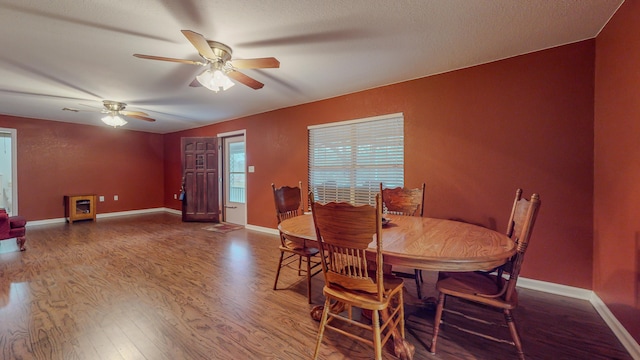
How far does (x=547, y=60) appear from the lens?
2.40 meters

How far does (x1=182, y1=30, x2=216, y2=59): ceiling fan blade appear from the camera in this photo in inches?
67.6

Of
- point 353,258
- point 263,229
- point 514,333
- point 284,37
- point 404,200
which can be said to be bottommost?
point 263,229

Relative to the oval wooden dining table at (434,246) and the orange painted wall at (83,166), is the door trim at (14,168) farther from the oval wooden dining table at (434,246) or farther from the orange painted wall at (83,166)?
the oval wooden dining table at (434,246)

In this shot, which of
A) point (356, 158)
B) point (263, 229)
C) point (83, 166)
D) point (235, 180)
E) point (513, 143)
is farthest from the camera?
point (83, 166)

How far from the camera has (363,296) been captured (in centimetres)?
145

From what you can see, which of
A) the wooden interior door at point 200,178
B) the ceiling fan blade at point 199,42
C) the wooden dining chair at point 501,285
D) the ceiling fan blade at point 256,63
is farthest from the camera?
the wooden interior door at point 200,178

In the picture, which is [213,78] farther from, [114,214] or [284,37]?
[114,214]

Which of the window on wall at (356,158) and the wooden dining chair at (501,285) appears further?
the window on wall at (356,158)

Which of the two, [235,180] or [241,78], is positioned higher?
[241,78]

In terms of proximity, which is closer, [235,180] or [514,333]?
[514,333]

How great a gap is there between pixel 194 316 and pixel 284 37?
7.89 feet

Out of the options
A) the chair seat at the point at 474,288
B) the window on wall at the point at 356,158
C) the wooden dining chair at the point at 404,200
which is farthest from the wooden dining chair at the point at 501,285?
the window on wall at the point at 356,158

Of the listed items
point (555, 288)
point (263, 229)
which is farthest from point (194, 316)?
point (555, 288)

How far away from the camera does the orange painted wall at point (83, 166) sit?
5.17m
